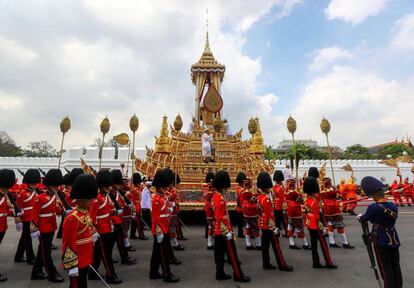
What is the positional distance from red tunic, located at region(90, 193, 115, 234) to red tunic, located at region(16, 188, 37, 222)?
191cm

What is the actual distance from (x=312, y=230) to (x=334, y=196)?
285 cm

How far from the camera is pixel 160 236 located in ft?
17.2

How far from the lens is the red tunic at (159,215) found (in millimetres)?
5293

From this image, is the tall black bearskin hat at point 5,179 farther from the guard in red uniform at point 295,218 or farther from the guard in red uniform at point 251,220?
the guard in red uniform at point 295,218

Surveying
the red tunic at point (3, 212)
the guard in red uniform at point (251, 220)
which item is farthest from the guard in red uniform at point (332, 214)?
the red tunic at point (3, 212)

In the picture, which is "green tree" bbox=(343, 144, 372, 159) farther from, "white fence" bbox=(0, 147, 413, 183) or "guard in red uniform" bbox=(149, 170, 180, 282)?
"guard in red uniform" bbox=(149, 170, 180, 282)

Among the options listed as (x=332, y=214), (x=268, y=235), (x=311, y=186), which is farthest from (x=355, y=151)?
(x=268, y=235)

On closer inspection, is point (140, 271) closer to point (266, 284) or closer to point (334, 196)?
point (266, 284)

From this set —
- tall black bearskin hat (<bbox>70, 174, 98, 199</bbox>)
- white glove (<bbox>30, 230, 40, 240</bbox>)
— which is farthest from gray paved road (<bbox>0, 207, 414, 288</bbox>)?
tall black bearskin hat (<bbox>70, 174, 98, 199</bbox>)

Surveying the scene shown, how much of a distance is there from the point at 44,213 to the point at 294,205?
6273 mm

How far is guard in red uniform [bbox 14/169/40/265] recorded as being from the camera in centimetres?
639

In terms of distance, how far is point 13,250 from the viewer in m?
7.82

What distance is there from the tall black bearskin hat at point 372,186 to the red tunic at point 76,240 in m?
4.00

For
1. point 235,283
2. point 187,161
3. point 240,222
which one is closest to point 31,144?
point 187,161
